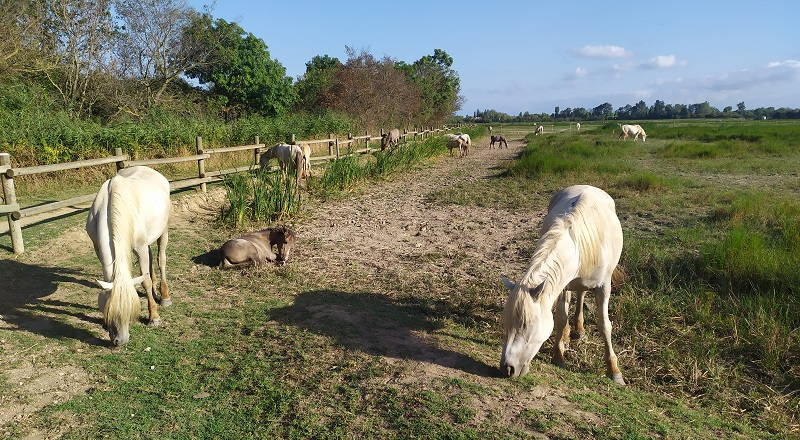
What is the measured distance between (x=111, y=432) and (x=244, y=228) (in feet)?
17.5

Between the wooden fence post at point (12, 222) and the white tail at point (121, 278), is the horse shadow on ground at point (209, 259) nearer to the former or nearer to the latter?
the wooden fence post at point (12, 222)

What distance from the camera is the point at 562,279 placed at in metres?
3.32

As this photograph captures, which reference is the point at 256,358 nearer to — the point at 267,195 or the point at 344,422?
the point at 344,422

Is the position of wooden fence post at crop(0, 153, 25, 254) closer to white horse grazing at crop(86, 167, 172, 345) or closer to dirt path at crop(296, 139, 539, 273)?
white horse grazing at crop(86, 167, 172, 345)

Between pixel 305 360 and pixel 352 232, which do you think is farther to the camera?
pixel 352 232

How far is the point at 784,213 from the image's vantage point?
7.54 meters

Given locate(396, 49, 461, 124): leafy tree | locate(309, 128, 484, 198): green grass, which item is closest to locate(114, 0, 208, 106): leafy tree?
locate(309, 128, 484, 198): green grass

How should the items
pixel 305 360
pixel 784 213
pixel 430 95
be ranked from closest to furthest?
pixel 305 360 → pixel 784 213 → pixel 430 95

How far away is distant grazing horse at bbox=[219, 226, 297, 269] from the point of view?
235 inches

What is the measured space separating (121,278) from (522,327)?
2950 mm

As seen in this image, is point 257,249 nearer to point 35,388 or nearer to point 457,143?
point 35,388

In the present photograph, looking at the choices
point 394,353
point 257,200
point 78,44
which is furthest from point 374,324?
point 78,44

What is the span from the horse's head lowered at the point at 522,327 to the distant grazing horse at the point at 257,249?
3.85 meters

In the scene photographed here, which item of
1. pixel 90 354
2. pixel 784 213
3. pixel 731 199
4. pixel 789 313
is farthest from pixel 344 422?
pixel 731 199
